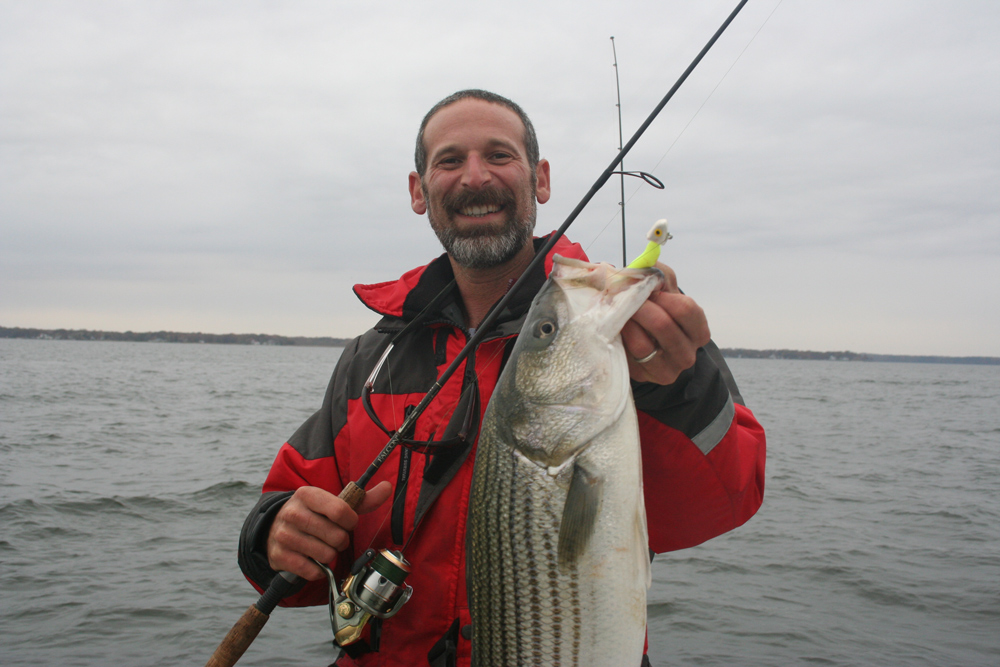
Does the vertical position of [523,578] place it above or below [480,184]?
below

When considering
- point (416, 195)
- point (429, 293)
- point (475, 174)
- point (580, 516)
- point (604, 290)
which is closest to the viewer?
point (580, 516)

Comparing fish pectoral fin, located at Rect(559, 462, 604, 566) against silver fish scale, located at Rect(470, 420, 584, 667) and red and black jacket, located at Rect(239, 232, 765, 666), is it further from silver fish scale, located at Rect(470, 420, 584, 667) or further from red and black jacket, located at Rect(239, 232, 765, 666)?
red and black jacket, located at Rect(239, 232, 765, 666)

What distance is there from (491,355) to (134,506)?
421 inches

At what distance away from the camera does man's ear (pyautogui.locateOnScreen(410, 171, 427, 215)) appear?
3.52 meters

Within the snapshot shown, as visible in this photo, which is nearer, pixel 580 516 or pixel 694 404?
pixel 580 516

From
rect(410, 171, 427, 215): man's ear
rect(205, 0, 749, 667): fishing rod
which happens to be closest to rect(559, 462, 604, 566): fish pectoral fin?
rect(205, 0, 749, 667): fishing rod

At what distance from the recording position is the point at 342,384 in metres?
3.17

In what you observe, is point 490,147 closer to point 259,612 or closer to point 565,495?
point 565,495

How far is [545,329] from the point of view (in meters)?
1.95

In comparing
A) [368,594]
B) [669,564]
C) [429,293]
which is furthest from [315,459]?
[669,564]

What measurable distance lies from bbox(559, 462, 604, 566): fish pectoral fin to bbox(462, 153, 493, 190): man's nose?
5.45 feet

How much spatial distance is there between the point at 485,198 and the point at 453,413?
1028 mm

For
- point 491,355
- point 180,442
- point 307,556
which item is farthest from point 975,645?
point 180,442

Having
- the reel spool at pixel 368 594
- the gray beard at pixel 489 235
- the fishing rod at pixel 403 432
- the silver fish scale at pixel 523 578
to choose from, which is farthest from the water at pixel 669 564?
the silver fish scale at pixel 523 578
